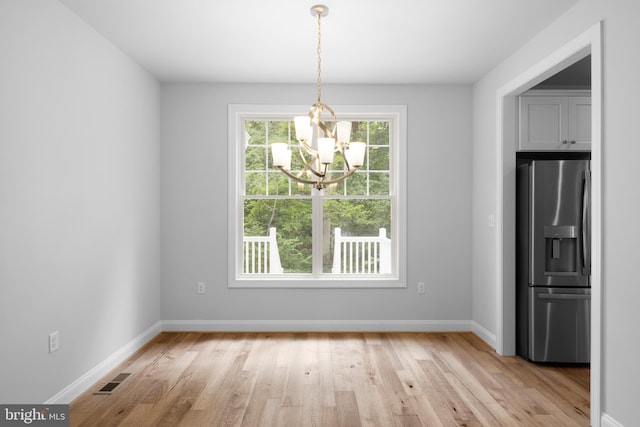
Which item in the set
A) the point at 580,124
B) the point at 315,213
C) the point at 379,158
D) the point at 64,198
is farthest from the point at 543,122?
the point at 64,198

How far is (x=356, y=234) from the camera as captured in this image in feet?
16.8

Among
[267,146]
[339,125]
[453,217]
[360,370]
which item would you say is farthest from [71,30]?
[453,217]

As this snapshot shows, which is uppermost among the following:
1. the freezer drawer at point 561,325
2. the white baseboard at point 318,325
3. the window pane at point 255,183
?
the window pane at point 255,183

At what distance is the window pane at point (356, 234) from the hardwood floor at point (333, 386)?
0.88m

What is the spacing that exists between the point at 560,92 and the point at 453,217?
1.58 m

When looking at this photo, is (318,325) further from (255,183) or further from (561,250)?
(561,250)

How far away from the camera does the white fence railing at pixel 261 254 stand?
16.7 ft

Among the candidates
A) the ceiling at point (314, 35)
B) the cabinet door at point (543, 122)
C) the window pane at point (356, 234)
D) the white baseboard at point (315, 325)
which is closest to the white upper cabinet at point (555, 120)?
the cabinet door at point (543, 122)

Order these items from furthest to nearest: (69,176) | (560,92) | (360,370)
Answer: (560,92) → (360,370) → (69,176)

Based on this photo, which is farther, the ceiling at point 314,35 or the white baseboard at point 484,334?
the white baseboard at point 484,334

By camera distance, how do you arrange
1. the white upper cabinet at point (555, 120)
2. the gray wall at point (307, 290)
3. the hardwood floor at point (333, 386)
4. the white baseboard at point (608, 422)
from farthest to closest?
the gray wall at point (307, 290), the white upper cabinet at point (555, 120), the hardwood floor at point (333, 386), the white baseboard at point (608, 422)

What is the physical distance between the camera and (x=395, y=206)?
5078 millimetres

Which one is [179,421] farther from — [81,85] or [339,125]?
[81,85]

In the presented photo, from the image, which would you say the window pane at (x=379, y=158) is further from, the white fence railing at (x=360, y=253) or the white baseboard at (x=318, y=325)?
the white baseboard at (x=318, y=325)
